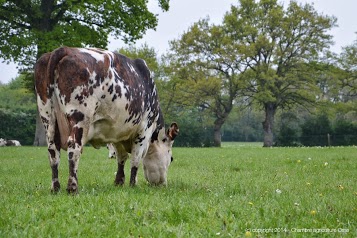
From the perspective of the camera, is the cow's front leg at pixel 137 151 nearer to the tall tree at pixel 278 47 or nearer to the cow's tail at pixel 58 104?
the cow's tail at pixel 58 104

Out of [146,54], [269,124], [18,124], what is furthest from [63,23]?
[269,124]

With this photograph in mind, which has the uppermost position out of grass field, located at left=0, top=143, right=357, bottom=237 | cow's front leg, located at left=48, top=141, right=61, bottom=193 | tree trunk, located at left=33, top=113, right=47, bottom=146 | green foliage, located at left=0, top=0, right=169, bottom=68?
green foliage, located at left=0, top=0, right=169, bottom=68

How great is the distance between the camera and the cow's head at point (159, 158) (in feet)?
26.1

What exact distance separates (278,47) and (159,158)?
43777 mm

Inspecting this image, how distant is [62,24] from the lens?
104ft

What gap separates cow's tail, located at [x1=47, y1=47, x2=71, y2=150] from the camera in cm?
583

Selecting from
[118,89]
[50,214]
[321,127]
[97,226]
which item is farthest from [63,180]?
[321,127]

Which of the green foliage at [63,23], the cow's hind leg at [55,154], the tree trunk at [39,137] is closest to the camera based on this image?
the cow's hind leg at [55,154]

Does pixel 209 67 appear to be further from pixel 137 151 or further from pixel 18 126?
pixel 137 151

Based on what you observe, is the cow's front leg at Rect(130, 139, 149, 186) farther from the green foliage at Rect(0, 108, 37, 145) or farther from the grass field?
the green foliage at Rect(0, 108, 37, 145)

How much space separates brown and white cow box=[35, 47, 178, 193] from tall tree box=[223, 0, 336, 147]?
40.5 metres

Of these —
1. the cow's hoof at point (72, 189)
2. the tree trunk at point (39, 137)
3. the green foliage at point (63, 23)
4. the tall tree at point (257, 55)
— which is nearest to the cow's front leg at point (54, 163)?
the cow's hoof at point (72, 189)

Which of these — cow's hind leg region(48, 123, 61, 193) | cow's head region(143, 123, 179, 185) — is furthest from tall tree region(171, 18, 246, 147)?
cow's hind leg region(48, 123, 61, 193)

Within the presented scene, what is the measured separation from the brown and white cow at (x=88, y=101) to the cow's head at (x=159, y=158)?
588 mm
